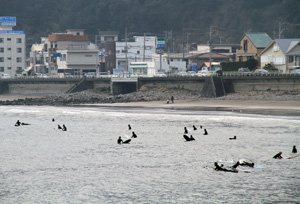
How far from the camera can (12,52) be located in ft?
387

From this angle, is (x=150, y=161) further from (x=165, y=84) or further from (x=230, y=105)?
(x=165, y=84)

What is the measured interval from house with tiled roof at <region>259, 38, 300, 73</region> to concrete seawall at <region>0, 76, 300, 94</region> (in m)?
10.2

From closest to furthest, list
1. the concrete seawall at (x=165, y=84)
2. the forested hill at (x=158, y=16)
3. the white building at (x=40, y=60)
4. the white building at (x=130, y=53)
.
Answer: the concrete seawall at (x=165, y=84)
the white building at (x=40, y=60)
the white building at (x=130, y=53)
the forested hill at (x=158, y=16)

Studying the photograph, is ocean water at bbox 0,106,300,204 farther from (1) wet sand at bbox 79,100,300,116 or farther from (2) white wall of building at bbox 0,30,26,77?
(2) white wall of building at bbox 0,30,26,77

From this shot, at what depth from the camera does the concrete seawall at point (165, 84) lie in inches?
2494

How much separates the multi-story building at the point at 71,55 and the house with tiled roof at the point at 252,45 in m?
33.8

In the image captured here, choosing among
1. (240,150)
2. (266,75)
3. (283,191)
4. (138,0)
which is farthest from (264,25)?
(283,191)

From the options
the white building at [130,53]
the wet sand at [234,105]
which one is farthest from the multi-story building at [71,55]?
the wet sand at [234,105]

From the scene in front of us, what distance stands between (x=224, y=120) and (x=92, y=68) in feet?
201

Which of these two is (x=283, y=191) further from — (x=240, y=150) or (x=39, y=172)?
(x=39, y=172)

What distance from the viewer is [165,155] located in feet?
110

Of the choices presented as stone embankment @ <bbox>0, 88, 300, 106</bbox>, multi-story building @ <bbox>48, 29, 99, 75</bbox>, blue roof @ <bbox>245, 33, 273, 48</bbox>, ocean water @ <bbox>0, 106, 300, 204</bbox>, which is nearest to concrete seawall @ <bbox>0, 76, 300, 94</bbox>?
stone embankment @ <bbox>0, 88, 300, 106</bbox>

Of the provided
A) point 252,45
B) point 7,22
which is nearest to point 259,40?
point 252,45

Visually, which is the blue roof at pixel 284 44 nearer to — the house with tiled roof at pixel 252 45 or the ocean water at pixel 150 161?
the house with tiled roof at pixel 252 45
